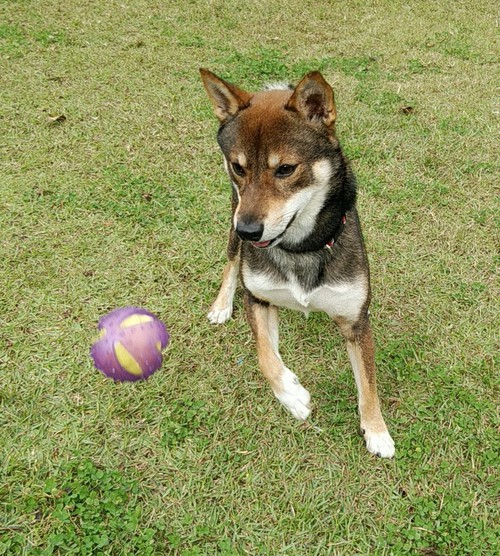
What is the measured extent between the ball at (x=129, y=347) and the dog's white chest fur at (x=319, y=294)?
62 cm

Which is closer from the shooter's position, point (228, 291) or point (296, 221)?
point (296, 221)

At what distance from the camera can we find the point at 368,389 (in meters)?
2.89

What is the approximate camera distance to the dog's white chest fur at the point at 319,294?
2.78 metres

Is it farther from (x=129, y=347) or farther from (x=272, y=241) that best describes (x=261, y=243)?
(x=129, y=347)

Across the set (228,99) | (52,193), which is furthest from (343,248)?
(52,193)

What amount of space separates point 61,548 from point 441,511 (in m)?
1.88

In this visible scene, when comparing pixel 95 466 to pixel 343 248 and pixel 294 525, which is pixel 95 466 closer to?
pixel 294 525

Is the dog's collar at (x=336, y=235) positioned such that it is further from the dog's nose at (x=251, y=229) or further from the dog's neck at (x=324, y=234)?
the dog's nose at (x=251, y=229)

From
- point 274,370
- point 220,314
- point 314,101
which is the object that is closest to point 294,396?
point 274,370

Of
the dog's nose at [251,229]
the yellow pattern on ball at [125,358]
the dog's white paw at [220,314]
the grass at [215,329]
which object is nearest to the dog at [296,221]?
the dog's nose at [251,229]

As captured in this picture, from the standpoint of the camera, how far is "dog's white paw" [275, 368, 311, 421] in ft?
9.59

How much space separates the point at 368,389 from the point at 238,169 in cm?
137

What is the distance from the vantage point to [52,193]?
15.7 feet

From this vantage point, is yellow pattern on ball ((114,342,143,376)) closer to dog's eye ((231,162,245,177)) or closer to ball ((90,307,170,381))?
ball ((90,307,170,381))
